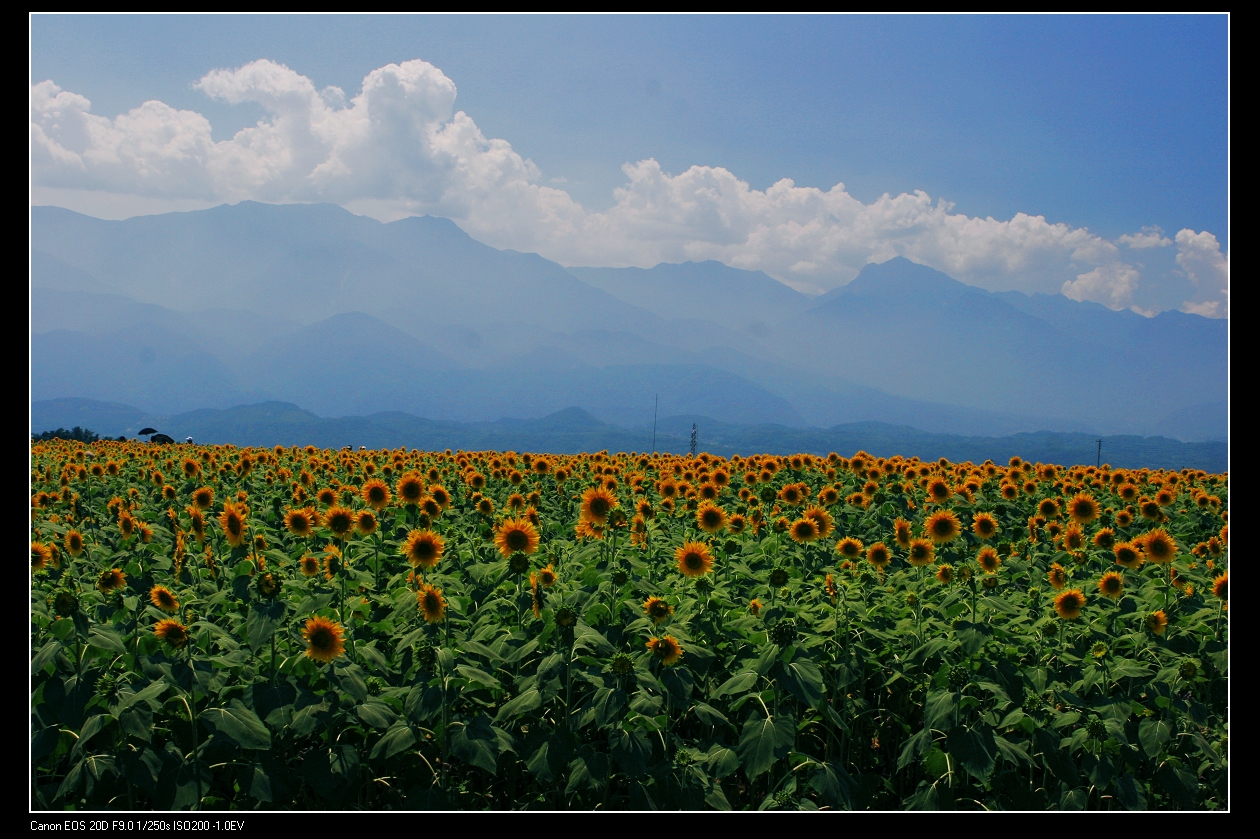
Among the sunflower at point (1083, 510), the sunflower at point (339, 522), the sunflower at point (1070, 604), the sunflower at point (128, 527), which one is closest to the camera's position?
the sunflower at point (1070, 604)

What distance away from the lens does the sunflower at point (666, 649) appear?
436 centimetres

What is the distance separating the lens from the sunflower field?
13.6 ft

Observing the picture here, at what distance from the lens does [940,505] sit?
8898mm

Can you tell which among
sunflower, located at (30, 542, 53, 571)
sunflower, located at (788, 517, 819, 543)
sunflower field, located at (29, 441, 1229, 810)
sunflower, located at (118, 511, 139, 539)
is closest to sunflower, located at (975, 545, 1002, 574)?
sunflower field, located at (29, 441, 1229, 810)

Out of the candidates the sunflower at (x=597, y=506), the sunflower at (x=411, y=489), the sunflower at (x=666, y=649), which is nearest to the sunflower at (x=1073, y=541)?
the sunflower at (x=597, y=506)

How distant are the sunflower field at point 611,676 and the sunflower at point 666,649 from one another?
1 centimetres

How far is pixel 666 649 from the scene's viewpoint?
436 cm

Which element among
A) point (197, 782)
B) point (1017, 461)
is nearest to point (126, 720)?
point (197, 782)

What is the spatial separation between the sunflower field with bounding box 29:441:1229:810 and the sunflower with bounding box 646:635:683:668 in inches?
0.6

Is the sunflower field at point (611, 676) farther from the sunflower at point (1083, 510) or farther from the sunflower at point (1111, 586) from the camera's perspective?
the sunflower at point (1083, 510)
